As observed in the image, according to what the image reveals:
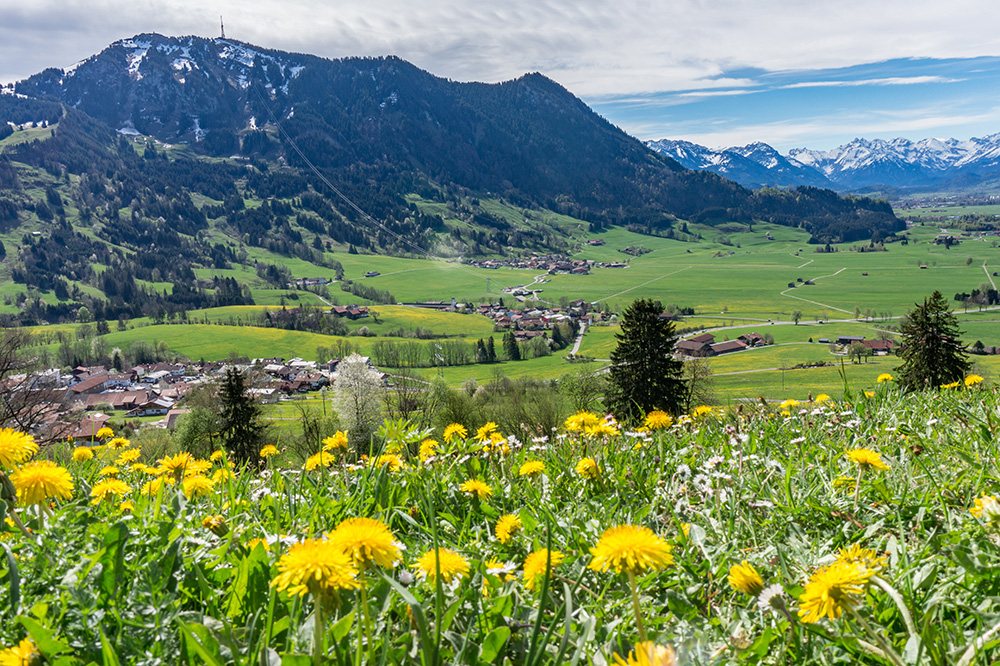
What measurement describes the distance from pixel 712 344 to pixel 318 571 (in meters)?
134

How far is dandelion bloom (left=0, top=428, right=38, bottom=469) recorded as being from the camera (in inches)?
88.7

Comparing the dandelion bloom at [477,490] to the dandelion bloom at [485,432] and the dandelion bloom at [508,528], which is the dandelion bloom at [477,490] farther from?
the dandelion bloom at [485,432]

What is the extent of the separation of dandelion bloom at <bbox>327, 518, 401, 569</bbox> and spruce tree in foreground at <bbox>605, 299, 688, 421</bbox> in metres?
28.9

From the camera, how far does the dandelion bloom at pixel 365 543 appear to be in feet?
4.53

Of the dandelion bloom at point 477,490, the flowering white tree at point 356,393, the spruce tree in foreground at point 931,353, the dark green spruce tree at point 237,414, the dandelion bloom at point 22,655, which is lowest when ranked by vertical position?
the flowering white tree at point 356,393

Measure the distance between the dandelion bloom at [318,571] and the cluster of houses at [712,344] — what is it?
118458 millimetres

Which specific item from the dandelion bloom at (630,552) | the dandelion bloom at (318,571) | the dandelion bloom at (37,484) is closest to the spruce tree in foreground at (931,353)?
the dandelion bloom at (630,552)

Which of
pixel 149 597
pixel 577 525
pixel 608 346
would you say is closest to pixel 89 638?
pixel 149 597

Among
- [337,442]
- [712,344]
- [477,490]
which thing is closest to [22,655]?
[477,490]

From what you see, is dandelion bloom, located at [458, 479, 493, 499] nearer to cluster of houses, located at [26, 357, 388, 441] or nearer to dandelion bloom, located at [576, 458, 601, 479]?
dandelion bloom, located at [576, 458, 601, 479]

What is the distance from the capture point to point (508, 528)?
2418 mm

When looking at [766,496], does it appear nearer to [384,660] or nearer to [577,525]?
[577,525]

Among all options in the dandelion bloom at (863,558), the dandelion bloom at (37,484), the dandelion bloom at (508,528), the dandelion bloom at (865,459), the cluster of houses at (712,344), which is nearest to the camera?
the dandelion bloom at (863,558)

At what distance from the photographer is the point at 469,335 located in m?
149
